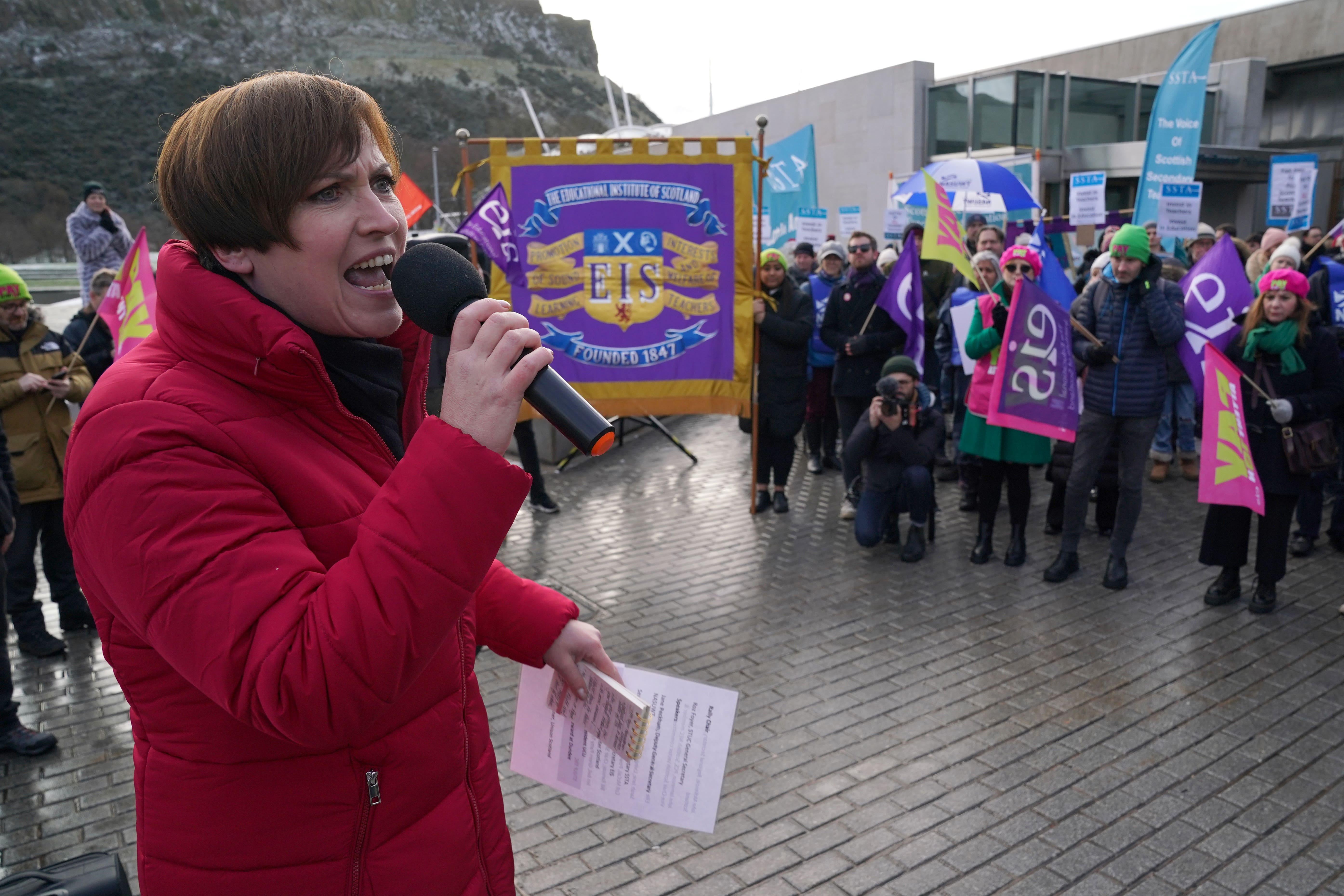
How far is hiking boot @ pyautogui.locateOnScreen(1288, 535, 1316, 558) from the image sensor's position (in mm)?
6750

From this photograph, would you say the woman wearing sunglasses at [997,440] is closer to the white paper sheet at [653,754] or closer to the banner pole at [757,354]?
the banner pole at [757,354]

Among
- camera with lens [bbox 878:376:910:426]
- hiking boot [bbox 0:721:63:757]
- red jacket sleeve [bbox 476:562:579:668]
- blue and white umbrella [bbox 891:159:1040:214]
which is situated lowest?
hiking boot [bbox 0:721:63:757]

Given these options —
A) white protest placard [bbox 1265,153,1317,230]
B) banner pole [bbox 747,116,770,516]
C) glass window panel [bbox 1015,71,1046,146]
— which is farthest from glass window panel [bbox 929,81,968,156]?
banner pole [bbox 747,116,770,516]

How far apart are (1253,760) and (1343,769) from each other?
0.35 m

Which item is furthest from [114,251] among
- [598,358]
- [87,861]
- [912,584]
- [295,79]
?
[295,79]

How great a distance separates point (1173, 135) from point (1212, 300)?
13.5ft

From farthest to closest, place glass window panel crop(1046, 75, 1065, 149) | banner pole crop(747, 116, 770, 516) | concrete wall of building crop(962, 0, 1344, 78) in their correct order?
concrete wall of building crop(962, 0, 1344, 78) < glass window panel crop(1046, 75, 1065, 149) < banner pole crop(747, 116, 770, 516)

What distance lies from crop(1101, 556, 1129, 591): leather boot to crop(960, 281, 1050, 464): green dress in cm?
83

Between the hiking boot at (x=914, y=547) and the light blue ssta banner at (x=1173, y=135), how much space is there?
5.04 metres

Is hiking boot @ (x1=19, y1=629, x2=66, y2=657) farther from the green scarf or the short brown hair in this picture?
the green scarf

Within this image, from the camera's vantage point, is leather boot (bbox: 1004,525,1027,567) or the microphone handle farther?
leather boot (bbox: 1004,525,1027,567)

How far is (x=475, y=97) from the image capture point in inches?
3595

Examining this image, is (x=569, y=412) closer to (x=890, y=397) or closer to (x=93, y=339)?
(x=890, y=397)

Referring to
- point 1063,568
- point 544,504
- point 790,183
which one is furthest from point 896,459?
point 790,183
